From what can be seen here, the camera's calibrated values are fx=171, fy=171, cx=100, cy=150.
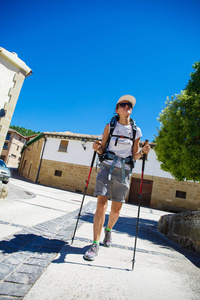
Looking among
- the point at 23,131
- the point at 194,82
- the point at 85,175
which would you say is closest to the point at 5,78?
the point at 194,82

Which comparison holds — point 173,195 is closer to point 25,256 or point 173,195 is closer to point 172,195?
point 172,195

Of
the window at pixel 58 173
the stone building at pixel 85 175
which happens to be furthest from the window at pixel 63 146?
the window at pixel 58 173

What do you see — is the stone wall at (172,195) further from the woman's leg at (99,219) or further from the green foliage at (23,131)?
the green foliage at (23,131)

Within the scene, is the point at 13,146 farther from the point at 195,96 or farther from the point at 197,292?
the point at 197,292

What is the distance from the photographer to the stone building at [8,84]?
6094 mm

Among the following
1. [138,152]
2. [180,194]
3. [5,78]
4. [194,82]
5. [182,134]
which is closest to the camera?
[138,152]

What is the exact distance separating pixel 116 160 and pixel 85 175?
48.4ft

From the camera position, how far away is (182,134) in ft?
23.7

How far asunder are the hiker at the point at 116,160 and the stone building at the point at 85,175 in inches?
492

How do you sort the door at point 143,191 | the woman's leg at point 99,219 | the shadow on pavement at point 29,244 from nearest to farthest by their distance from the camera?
the shadow on pavement at point 29,244 → the woman's leg at point 99,219 → the door at point 143,191

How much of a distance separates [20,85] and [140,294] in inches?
287

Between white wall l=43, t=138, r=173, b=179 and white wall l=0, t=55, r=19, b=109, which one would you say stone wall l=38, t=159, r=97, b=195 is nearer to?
white wall l=43, t=138, r=173, b=179

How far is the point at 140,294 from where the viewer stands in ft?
4.29

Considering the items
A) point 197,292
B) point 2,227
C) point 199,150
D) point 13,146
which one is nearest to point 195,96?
point 199,150
